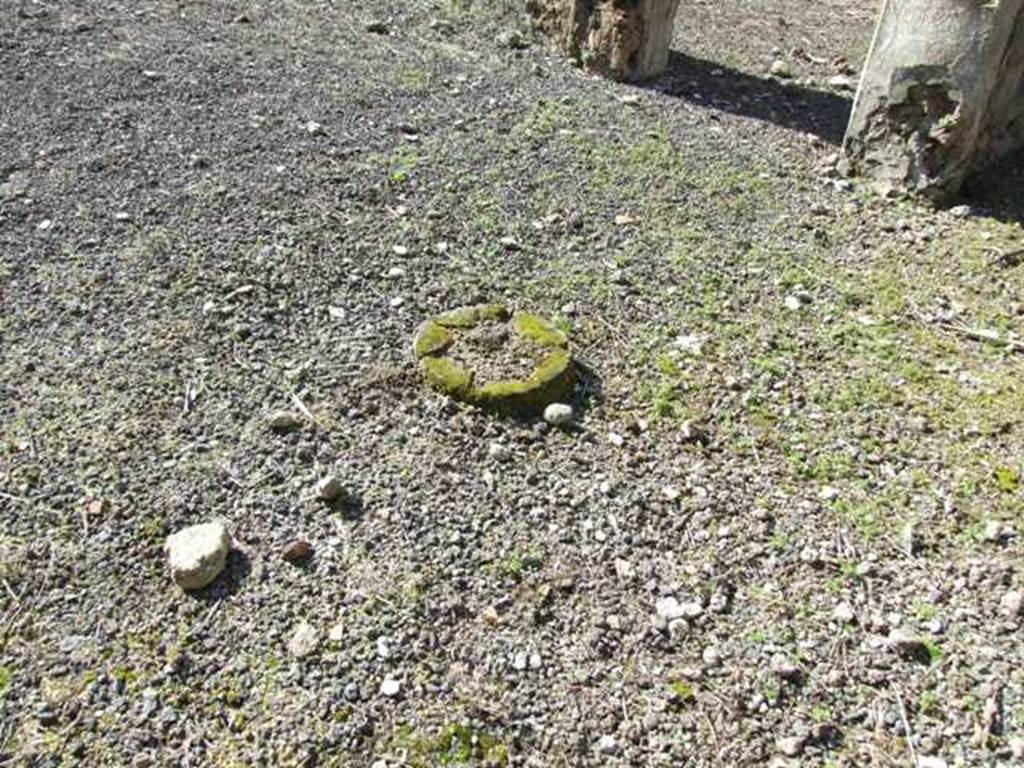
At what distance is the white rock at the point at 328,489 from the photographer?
7.77 ft

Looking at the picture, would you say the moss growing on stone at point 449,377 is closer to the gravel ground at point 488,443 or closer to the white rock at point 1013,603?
the gravel ground at point 488,443

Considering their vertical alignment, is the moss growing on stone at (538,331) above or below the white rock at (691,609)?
above

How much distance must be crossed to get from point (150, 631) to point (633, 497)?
1194mm

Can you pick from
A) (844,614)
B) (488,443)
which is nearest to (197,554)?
(488,443)

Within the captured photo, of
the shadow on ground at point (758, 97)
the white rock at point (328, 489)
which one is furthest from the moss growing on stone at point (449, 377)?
the shadow on ground at point (758, 97)

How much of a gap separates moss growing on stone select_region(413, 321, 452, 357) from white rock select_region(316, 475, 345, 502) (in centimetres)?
58

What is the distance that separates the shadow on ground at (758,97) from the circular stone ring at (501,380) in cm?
216

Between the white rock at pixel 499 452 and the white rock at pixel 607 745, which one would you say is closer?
the white rock at pixel 607 745

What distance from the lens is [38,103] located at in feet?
13.5

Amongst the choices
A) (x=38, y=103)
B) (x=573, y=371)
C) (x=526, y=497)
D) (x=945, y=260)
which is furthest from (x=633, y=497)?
(x=38, y=103)

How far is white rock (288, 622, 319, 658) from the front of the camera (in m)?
2.05

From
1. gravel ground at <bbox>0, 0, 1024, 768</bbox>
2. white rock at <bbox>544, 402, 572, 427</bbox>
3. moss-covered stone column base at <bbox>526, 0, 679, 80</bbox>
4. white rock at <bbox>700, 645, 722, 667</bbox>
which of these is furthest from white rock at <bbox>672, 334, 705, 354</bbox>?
moss-covered stone column base at <bbox>526, 0, 679, 80</bbox>

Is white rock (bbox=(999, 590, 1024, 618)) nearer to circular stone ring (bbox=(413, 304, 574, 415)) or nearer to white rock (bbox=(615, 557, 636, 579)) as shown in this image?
white rock (bbox=(615, 557, 636, 579))

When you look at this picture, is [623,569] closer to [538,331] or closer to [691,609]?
[691,609]
